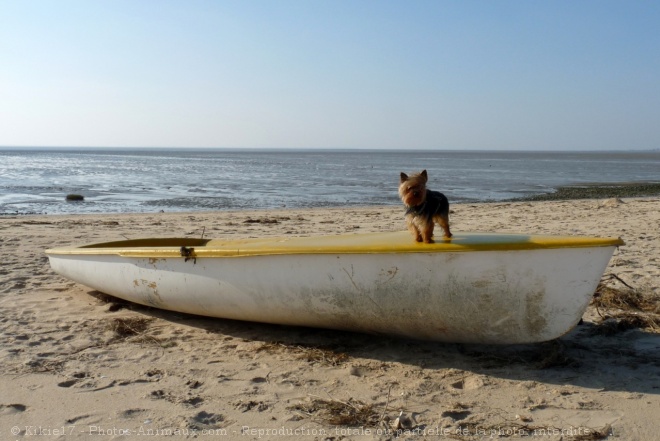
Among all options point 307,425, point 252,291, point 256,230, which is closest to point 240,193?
point 256,230

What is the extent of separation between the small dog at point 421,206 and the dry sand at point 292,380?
0.96 meters

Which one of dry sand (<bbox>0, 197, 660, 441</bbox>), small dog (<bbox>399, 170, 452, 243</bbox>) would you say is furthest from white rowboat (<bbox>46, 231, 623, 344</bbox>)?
dry sand (<bbox>0, 197, 660, 441</bbox>)

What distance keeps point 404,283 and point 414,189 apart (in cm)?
69

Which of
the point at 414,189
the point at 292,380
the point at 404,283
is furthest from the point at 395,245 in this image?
the point at 292,380

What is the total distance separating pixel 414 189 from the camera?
3.79m

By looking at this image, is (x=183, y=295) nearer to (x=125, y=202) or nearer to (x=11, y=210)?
(x=11, y=210)

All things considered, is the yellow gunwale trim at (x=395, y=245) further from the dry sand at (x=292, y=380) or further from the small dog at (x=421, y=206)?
the dry sand at (x=292, y=380)

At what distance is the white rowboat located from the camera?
3.71m

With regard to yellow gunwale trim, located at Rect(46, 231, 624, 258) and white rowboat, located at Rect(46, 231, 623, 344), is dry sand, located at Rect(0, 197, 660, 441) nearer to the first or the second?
white rowboat, located at Rect(46, 231, 623, 344)

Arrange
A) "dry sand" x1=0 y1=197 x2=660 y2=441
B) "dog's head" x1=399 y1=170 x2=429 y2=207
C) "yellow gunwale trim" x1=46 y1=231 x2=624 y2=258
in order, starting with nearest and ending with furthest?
1. "dry sand" x1=0 y1=197 x2=660 y2=441
2. "yellow gunwale trim" x1=46 y1=231 x2=624 y2=258
3. "dog's head" x1=399 y1=170 x2=429 y2=207

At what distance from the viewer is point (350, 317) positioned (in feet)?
14.3

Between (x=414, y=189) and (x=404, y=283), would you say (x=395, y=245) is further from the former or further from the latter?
(x=414, y=189)

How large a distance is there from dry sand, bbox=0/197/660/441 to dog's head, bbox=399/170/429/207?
1.19 m

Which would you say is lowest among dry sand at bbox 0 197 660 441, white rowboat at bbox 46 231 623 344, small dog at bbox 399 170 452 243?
dry sand at bbox 0 197 660 441
